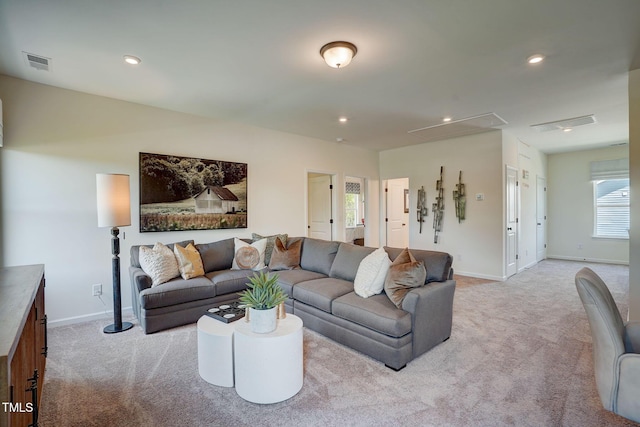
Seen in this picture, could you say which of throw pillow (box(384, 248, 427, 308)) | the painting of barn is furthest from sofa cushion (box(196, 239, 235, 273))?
throw pillow (box(384, 248, 427, 308))

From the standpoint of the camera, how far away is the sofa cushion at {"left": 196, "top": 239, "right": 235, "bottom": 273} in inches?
151

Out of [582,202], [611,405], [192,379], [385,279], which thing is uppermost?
[582,202]

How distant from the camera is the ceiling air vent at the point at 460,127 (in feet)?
14.4

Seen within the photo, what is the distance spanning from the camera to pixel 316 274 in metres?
3.65

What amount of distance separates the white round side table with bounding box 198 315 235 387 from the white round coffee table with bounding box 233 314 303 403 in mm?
121

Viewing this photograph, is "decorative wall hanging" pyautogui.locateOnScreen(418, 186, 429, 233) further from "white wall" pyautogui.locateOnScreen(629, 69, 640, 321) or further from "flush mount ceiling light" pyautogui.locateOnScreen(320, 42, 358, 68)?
"flush mount ceiling light" pyautogui.locateOnScreen(320, 42, 358, 68)

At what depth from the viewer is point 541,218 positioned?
23.5 ft

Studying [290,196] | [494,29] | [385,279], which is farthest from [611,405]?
[290,196]

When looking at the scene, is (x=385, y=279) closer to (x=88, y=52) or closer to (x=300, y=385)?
(x=300, y=385)

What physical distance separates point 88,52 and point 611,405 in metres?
4.24

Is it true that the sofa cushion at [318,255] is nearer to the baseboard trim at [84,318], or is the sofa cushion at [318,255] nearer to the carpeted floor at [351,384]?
the carpeted floor at [351,384]

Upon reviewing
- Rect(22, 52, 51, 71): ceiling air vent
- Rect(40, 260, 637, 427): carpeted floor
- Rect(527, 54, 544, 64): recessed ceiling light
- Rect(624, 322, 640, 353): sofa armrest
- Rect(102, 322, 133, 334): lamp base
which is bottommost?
Rect(40, 260, 637, 427): carpeted floor

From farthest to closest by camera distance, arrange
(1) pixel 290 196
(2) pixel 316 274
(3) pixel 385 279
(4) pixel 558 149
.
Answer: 1. (4) pixel 558 149
2. (1) pixel 290 196
3. (2) pixel 316 274
4. (3) pixel 385 279

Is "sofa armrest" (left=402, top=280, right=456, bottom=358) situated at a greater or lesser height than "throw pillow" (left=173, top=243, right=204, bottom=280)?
lesser
